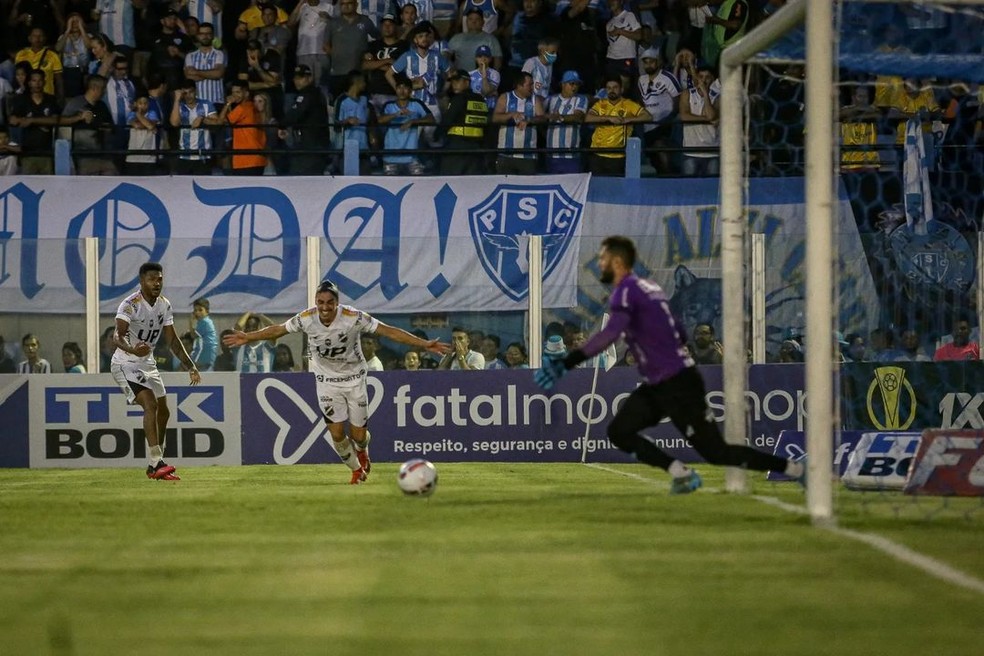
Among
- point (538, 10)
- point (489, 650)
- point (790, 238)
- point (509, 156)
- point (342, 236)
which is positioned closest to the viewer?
point (489, 650)

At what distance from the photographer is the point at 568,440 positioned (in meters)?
20.4

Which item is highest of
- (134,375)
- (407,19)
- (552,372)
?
(407,19)

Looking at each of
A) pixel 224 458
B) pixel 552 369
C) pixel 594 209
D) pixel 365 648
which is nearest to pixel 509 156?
pixel 594 209

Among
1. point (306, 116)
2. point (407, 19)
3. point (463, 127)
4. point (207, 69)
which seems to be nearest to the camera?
point (463, 127)

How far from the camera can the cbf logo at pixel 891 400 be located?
62.3ft

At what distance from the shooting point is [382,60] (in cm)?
2375

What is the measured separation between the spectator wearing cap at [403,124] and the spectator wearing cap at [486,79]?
1054mm

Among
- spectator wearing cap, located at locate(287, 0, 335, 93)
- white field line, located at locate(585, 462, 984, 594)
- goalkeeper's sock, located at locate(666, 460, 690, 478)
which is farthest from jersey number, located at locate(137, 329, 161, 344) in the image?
spectator wearing cap, located at locate(287, 0, 335, 93)

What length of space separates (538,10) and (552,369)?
570 inches

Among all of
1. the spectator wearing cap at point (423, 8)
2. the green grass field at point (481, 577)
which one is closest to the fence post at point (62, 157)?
the spectator wearing cap at point (423, 8)

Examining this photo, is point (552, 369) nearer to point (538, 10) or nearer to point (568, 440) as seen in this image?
point (568, 440)

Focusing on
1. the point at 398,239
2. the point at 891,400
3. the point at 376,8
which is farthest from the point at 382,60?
the point at 891,400

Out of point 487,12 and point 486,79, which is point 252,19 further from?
point 486,79

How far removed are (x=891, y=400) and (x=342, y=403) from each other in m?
7.43
